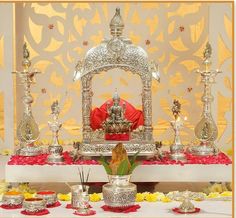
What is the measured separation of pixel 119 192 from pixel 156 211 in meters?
0.38

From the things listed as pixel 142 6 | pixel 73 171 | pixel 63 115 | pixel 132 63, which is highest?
pixel 142 6

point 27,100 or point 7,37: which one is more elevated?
point 7,37

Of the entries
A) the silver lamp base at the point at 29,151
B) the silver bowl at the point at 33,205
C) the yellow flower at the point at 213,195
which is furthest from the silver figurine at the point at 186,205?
the silver lamp base at the point at 29,151

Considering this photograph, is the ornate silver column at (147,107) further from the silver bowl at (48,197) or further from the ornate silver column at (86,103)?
the silver bowl at (48,197)

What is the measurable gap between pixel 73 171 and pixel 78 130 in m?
2.98

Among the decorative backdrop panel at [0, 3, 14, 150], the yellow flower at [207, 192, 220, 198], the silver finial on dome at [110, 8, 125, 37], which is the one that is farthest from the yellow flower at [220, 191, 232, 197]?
the decorative backdrop panel at [0, 3, 14, 150]

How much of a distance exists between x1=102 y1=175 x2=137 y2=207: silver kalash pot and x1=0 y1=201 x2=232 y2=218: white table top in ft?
0.29

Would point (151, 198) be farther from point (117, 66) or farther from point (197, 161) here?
point (117, 66)

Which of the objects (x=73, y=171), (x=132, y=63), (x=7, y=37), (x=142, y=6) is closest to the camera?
(x=73, y=171)

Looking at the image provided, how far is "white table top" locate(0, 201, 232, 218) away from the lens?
170 inches

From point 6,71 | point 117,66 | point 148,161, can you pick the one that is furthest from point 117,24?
point 6,71

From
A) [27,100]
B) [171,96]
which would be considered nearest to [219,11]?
[171,96]

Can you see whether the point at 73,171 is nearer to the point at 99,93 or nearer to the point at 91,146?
the point at 91,146

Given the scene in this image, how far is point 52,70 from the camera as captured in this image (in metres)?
8.05
